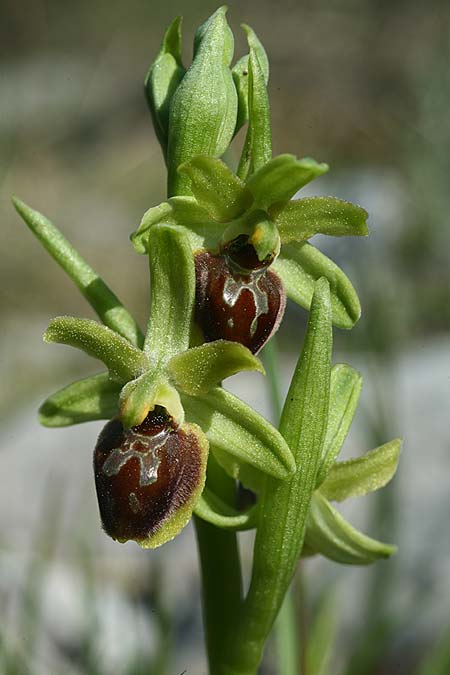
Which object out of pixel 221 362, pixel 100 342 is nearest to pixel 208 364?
pixel 221 362

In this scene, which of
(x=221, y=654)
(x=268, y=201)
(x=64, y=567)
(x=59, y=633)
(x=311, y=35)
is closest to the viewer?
(x=268, y=201)

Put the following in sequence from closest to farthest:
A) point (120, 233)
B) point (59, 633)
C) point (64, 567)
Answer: point (59, 633), point (64, 567), point (120, 233)

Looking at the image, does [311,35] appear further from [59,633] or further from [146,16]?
[59,633]

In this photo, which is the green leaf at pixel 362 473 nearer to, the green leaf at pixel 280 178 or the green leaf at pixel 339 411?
the green leaf at pixel 339 411

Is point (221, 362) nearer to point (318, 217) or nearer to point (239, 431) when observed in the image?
point (239, 431)

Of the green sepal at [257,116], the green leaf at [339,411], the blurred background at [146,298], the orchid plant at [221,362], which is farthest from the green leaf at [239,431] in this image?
the blurred background at [146,298]

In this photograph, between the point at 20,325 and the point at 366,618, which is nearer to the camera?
the point at 366,618

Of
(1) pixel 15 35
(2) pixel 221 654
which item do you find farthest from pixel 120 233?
(2) pixel 221 654

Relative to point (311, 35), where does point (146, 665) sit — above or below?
below
